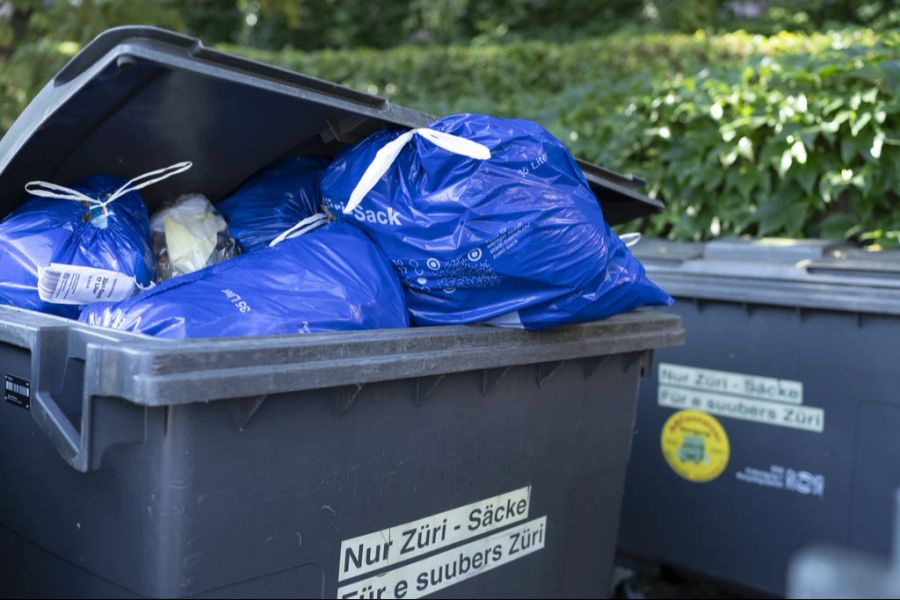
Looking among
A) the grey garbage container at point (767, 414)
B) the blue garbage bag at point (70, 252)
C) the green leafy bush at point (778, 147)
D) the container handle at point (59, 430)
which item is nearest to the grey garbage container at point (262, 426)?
the container handle at point (59, 430)

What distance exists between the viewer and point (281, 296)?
2.01 meters

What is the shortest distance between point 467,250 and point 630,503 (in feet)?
5.58

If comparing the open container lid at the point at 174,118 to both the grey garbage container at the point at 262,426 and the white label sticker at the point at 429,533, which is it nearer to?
the grey garbage container at the point at 262,426

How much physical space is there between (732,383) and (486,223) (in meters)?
1.42

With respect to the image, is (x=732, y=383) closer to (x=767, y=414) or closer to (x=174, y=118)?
(x=767, y=414)

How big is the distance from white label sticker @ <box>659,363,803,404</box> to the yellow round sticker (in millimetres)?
99

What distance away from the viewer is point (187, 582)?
1729 mm

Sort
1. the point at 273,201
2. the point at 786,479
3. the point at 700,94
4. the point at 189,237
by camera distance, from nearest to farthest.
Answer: the point at 189,237 < the point at 273,201 < the point at 786,479 < the point at 700,94

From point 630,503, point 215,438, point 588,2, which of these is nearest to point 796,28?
point 588,2

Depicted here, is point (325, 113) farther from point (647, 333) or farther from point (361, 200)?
point (647, 333)

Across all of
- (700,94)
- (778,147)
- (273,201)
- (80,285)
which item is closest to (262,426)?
(80,285)

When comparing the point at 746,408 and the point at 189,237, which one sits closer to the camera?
the point at 189,237

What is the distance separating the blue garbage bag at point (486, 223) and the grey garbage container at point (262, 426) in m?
0.09

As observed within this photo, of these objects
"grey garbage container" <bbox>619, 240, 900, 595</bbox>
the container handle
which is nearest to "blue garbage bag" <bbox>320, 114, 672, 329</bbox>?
the container handle
